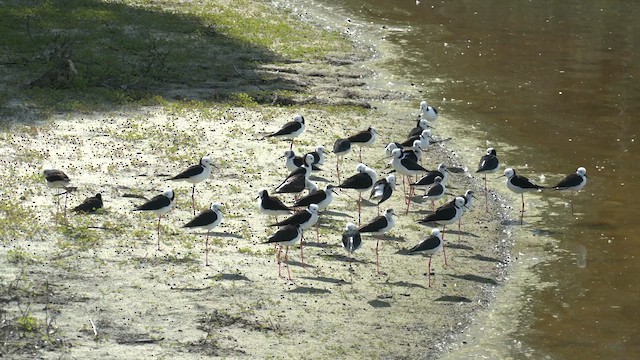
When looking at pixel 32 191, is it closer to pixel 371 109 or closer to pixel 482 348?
pixel 482 348

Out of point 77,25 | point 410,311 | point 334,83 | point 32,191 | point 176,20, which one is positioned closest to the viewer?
point 410,311

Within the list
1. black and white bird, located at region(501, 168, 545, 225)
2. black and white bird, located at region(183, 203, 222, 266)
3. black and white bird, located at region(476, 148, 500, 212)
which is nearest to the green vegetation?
black and white bird, located at region(476, 148, 500, 212)

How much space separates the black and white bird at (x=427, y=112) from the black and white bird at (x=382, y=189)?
4668 millimetres

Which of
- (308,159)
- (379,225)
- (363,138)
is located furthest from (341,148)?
(379,225)

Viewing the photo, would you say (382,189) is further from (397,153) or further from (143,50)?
(143,50)

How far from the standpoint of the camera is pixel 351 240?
1564 cm

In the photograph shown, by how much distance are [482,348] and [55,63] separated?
13.5 metres

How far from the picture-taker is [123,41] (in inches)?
1073

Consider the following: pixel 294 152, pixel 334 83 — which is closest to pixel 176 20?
pixel 334 83

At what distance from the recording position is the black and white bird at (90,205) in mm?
16297

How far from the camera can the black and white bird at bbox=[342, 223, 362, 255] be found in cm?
1562

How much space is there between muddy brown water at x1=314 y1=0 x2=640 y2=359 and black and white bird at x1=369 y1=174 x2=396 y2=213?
2.20 meters

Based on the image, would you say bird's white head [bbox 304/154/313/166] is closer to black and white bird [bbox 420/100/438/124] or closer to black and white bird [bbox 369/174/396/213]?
black and white bird [bbox 369/174/396/213]

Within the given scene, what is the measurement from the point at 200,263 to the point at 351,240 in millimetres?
2150
